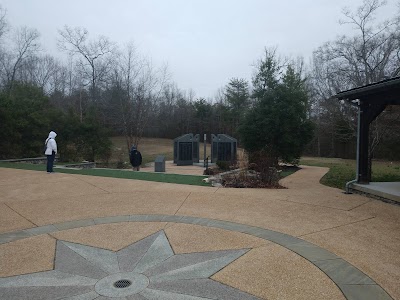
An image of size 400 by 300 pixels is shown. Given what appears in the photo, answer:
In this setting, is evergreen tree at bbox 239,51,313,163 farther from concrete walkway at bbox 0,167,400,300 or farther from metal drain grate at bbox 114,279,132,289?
metal drain grate at bbox 114,279,132,289

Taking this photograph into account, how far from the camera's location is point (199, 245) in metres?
4.50

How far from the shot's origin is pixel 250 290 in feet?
10.6

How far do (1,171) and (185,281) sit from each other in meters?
10.9

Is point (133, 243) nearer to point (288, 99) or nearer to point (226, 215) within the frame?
point (226, 215)

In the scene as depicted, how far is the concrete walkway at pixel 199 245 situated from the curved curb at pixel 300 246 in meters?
0.02

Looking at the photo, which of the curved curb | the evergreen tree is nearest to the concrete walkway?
the curved curb

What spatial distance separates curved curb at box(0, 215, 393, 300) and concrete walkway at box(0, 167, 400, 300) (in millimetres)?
15

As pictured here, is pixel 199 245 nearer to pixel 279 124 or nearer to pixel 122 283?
pixel 122 283

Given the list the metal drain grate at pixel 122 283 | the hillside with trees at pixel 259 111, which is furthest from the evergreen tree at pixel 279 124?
the metal drain grate at pixel 122 283

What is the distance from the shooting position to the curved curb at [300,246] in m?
3.24

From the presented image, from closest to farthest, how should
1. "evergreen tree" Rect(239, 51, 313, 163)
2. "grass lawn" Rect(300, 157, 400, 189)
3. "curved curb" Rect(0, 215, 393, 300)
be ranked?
"curved curb" Rect(0, 215, 393, 300) → "grass lawn" Rect(300, 157, 400, 189) → "evergreen tree" Rect(239, 51, 313, 163)

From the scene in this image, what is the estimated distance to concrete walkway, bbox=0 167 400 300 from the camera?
129 inches

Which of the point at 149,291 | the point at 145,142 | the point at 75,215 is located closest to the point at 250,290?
the point at 149,291

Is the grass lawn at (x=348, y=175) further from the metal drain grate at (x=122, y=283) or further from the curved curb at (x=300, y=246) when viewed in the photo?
the metal drain grate at (x=122, y=283)
